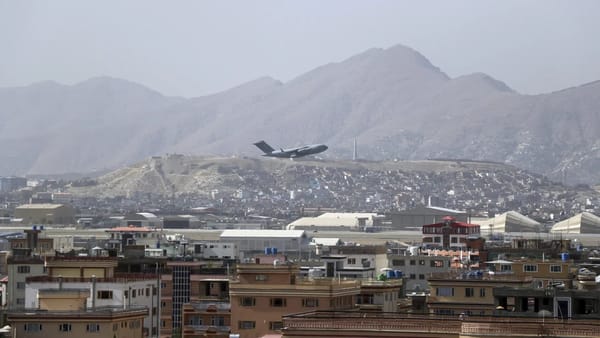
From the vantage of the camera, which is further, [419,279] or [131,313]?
[419,279]

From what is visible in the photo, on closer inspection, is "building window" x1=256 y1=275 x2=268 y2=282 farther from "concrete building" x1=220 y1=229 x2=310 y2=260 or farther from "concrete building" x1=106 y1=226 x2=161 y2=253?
"concrete building" x1=220 y1=229 x2=310 y2=260

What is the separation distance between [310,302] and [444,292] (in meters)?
11.1

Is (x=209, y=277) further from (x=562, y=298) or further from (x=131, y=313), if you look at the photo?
(x=562, y=298)

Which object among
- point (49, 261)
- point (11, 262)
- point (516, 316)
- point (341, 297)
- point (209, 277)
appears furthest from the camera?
point (11, 262)

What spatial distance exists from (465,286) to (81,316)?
50.4ft

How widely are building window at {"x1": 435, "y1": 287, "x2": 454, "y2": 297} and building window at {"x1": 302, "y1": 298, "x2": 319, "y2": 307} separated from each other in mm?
10620

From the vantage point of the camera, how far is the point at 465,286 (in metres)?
59.0

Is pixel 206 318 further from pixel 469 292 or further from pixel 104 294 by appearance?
pixel 469 292

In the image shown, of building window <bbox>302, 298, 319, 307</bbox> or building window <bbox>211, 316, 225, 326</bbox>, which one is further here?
building window <bbox>211, 316, 225, 326</bbox>

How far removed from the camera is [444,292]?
197 ft

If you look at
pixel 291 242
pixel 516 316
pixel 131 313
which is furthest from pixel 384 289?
pixel 291 242

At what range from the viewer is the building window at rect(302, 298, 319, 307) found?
4947 cm

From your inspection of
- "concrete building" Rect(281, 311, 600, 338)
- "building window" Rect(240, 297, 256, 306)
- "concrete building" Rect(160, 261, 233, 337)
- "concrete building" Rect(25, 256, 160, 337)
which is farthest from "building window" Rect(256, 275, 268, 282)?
"concrete building" Rect(281, 311, 600, 338)

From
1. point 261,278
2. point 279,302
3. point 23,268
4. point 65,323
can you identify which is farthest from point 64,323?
point 23,268
